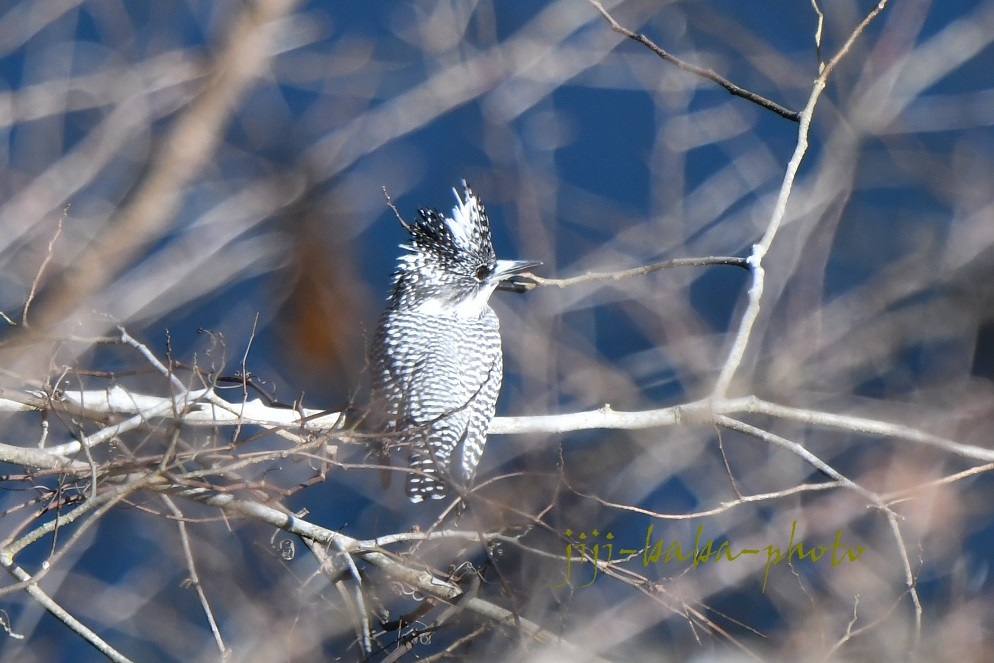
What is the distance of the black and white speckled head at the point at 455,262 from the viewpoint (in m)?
3.71

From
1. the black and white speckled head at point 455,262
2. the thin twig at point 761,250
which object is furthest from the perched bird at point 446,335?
the thin twig at point 761,250

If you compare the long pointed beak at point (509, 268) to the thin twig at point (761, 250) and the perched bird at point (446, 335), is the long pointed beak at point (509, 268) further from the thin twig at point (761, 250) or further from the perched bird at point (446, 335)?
the thin twig at point (761, 250)

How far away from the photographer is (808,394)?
452cm

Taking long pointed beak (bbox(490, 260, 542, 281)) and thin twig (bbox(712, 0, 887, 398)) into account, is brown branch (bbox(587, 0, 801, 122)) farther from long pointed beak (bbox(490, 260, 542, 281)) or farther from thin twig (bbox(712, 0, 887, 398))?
long pointed beak (bbox(490, 260, 542, 281))

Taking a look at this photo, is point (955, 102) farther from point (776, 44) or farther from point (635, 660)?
point (635, 660)

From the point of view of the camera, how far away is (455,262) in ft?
12.2

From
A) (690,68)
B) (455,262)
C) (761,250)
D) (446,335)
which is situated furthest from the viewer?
(455,262)

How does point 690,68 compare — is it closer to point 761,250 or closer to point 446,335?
point 761,250

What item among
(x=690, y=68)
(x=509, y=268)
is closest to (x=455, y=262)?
(x=509, y=268)

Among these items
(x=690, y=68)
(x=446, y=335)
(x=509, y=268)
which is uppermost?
(x=690, y=68)

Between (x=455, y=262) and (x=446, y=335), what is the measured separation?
11.3 inches

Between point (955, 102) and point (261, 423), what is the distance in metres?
4.15

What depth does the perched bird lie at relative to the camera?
10.7ft

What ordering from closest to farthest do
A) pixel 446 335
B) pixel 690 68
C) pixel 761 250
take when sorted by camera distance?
pixel 690 68 → pixel 761 250 → pixel 446 335
